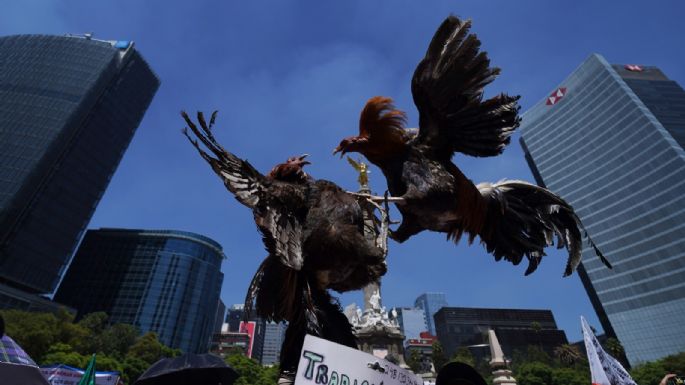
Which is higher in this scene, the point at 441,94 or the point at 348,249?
the point at 441,94

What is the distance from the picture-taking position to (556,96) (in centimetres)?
9725

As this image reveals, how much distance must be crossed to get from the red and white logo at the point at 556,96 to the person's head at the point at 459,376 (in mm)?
111556

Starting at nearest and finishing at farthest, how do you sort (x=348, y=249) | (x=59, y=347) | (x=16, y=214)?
(x=348, y=249) → (x=59, y=347) → (x=16, y=214)

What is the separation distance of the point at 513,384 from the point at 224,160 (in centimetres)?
1707

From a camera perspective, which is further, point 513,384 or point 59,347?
point 59,347

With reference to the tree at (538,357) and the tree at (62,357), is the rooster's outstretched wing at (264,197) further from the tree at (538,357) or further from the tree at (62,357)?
the tree at (538,357)

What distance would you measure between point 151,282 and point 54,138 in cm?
A: 3537

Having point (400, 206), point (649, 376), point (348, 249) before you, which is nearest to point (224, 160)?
point (348, 249)

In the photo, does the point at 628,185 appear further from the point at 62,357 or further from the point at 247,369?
the point at 62,357

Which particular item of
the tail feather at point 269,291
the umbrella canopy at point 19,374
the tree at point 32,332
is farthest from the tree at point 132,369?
the tail feather at point 269,291

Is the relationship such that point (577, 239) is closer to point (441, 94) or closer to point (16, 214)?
point (441, 94)

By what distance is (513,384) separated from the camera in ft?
50.3

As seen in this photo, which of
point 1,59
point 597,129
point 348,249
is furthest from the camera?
point 597,129

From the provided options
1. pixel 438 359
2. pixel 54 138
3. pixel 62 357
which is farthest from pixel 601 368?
pixel 54 138
